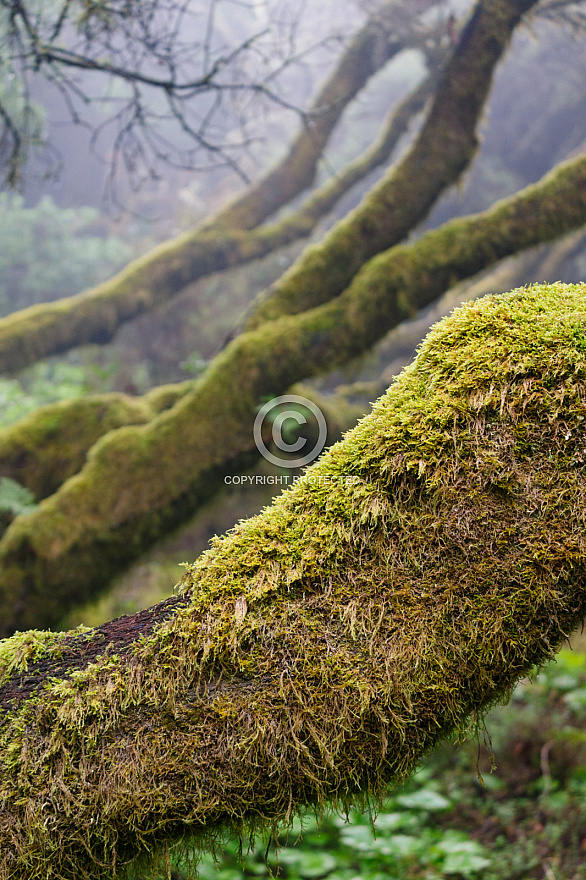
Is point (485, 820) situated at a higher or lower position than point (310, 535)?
lower

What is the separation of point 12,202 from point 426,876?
63.3 feet

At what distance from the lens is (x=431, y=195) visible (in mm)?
5578

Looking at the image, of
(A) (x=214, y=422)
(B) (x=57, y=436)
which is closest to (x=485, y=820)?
(A) (x=214, y=422)

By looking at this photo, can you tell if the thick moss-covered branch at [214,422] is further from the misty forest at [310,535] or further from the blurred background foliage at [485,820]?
the blurred background foliage at [485,820]

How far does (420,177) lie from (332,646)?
212 inches

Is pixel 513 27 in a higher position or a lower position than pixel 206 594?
higher

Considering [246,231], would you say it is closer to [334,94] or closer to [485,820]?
[334,94]

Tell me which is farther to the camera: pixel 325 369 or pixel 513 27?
pixel 513 27

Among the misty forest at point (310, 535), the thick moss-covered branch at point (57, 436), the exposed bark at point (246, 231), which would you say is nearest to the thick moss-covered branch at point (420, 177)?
the misty forest at point (310, 535)

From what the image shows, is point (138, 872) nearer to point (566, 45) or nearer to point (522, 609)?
point (522, 609)

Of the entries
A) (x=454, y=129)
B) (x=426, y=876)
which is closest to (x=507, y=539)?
(x=426, y=876)

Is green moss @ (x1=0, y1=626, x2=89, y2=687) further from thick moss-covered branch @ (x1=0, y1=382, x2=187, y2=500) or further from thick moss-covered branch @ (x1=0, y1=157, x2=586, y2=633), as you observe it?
thick moss-covered branch @ (x1=0, y1=382, x2=187, y2=500)

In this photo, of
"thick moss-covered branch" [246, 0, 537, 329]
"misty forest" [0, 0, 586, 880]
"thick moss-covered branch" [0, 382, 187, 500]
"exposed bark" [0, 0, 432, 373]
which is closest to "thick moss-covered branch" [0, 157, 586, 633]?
"misty forest" [0, 0, 586, 880]

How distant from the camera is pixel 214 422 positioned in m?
4.63
